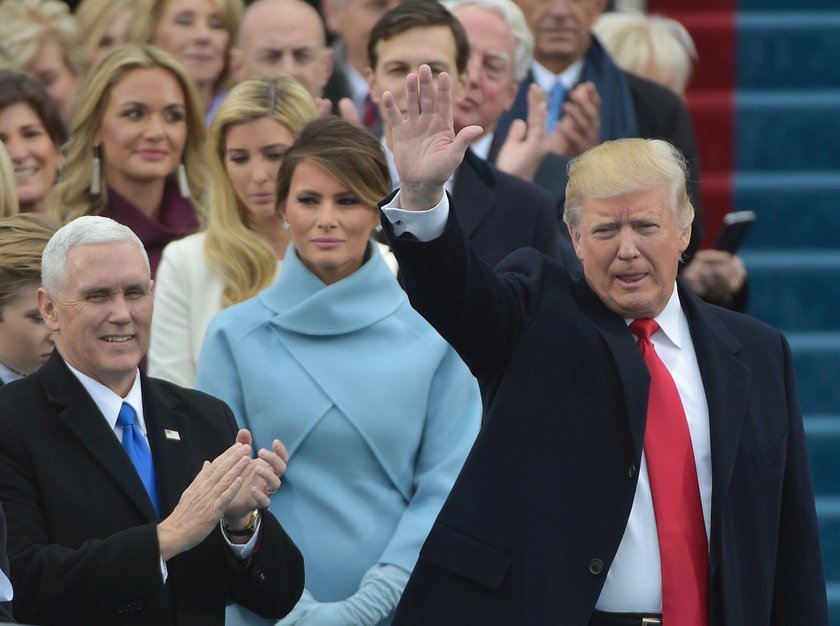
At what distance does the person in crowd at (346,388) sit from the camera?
15.5ft

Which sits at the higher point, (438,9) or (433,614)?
(438,9)

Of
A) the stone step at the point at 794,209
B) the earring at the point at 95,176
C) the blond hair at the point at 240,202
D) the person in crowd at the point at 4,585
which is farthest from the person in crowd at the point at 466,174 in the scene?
the stone step at the point at 794,209

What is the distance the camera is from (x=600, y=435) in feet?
13.2

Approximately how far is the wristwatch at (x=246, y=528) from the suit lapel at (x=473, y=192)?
5.65ft

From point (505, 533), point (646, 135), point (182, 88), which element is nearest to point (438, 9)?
point (182, 88)

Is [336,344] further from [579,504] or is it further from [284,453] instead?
[579,504]

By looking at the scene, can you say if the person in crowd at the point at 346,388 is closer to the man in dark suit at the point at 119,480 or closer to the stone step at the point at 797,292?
the man in dark suit at the point at 119,480

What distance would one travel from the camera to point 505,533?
13.0 ft

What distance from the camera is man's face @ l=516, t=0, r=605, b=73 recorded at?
7281 mm

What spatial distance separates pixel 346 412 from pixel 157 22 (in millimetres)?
3021

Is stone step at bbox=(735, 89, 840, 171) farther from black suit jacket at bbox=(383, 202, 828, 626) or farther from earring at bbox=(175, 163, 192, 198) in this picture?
black suit jacket at bbox=(383, 202, 828, 626)

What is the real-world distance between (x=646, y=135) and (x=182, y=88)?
2023mm

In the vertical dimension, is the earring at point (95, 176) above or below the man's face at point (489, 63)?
below

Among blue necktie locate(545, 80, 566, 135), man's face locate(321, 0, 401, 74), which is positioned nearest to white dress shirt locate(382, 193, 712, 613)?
blue necktie locate(545, 80, 566, 135)
